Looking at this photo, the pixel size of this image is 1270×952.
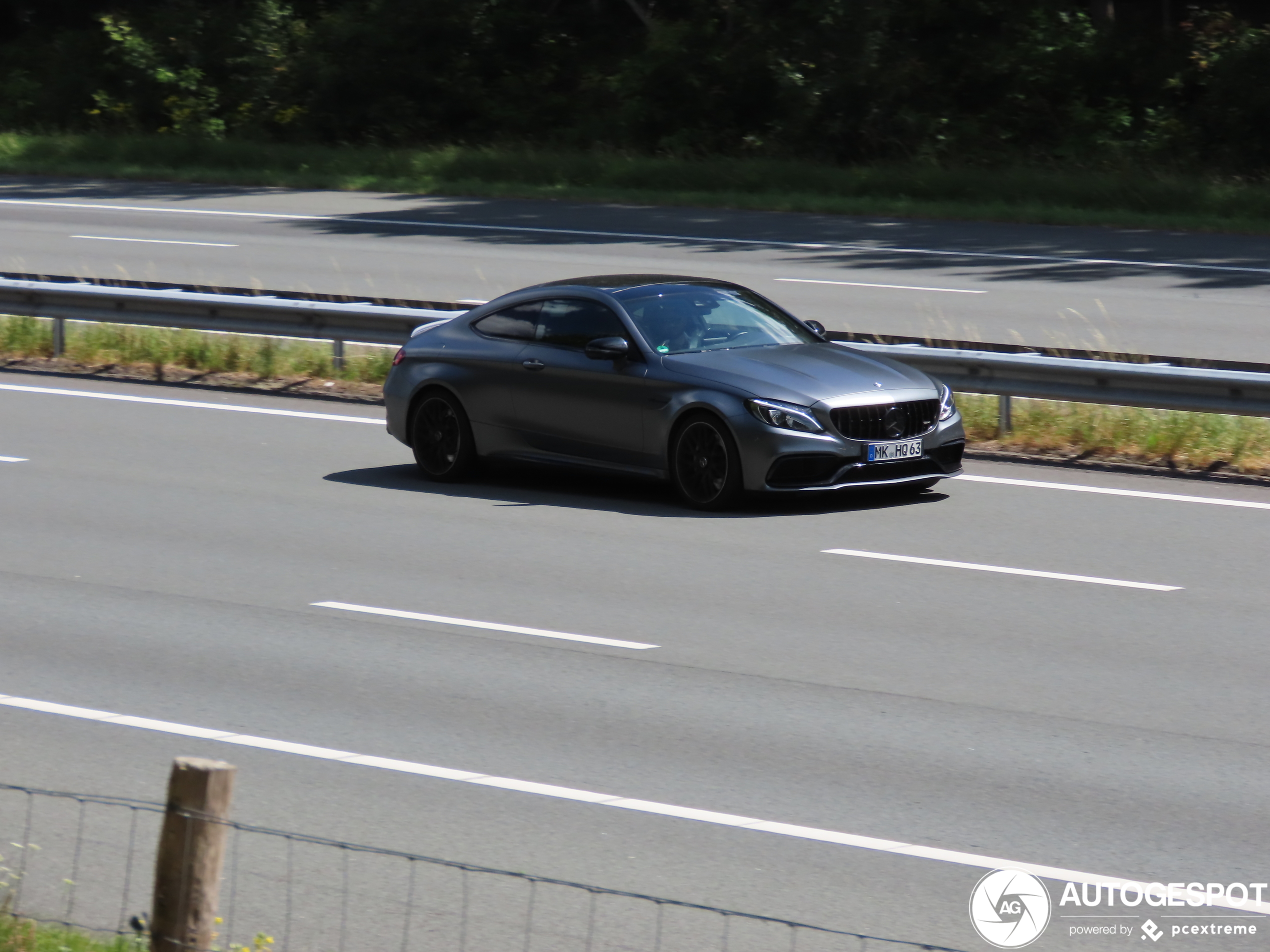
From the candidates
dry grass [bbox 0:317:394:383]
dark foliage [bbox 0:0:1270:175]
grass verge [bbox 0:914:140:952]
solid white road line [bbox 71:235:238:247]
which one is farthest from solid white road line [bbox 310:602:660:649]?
dark foliage [bbox 0:0:1270:175]

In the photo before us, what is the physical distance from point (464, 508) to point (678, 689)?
4.75 m

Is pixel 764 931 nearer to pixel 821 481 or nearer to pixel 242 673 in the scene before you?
pixel 242 673

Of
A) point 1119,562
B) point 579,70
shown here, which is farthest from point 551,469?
point 579,70

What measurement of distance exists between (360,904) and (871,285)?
711 inches

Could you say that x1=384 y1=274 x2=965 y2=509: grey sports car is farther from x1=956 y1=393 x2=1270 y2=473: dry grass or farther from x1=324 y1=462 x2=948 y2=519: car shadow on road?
Answer: x1=956 y1=393 x2=1270 y2=473: dry grass

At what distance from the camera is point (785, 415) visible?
39.1 feet

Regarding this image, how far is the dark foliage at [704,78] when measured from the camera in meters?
37.7

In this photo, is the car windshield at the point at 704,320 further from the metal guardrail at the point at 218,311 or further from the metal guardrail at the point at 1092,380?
the metal guardrail at the point at 218,311

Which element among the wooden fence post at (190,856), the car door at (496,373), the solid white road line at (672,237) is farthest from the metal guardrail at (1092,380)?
the wooden fence post at (190,856)

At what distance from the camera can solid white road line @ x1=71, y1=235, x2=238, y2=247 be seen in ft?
91.4

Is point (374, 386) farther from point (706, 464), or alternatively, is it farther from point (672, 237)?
point (672, 237)

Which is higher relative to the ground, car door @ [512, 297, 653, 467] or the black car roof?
the black car roof

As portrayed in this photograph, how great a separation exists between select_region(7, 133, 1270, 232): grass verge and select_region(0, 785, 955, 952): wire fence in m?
24.1

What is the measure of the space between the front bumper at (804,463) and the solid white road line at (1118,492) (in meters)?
1.40
